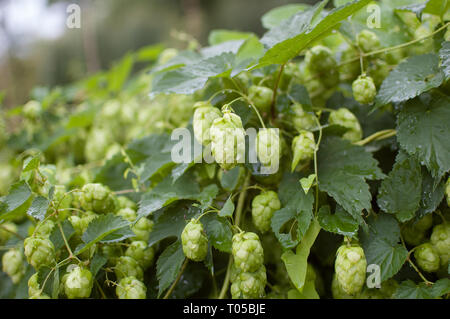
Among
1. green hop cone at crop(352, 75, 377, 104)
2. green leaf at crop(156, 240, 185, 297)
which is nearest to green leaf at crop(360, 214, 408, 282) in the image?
green hop cone at crop(352, 75, 377, 104)

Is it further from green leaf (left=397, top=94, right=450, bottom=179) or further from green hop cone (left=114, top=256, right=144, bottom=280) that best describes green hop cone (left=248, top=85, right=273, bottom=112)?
green hop cone (left=114, top=256, right=144, bottom=280)

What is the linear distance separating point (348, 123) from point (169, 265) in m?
0.43

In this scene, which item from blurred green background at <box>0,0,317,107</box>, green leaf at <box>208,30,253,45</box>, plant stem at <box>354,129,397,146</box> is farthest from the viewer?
blurred green background at <box>0,0,317,107</box>

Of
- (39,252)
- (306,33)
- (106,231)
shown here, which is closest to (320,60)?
(306,33)

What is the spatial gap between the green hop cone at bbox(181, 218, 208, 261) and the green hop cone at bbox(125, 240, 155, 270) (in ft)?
0.41

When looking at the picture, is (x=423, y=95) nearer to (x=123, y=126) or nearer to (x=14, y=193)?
(x=14, y=193)

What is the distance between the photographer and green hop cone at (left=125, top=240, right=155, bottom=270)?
26.4 inches

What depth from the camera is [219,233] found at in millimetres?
616

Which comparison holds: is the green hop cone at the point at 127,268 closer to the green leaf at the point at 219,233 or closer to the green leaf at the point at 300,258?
the green leaf at the point at 219,233

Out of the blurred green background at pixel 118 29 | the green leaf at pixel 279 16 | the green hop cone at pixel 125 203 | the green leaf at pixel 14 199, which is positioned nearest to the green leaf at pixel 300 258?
the green hop cone at pixel 125 203

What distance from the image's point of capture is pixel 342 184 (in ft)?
2.05

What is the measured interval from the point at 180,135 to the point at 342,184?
0.33m

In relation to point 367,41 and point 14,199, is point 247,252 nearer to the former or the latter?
point 14,199
